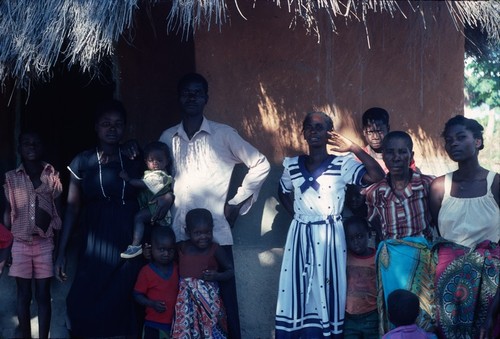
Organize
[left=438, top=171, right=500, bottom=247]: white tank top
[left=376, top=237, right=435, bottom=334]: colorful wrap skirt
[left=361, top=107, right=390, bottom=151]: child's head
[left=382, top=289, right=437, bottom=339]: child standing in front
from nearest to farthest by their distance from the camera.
Answer: [left=382, top=289, right=437, bottom=339]: child standing in front → [left=438, top=171, right=500, bottom=247]: white tank top → [left=376, top=237, right=435, bottom=334]: colorful wrap skirt → [left=361, top=107, right=390, bottom=151]: child's head

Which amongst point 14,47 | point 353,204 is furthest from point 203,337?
point 14,47

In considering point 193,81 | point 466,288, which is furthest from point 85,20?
point 466,288

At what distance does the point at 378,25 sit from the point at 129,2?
188 centimetres

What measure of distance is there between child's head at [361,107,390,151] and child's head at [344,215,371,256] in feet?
2.12

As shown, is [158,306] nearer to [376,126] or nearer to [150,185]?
[150,185]

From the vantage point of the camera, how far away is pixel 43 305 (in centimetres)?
532

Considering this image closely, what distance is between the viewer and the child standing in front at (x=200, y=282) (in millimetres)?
4906

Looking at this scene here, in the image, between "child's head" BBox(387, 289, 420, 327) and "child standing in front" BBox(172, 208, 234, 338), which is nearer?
"child's head" BBox(387, 289, 420, 327)

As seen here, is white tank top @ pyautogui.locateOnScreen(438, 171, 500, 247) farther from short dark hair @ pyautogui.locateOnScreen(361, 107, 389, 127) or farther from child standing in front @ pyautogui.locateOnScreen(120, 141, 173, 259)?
child standing in front @ pyautogui.locateOnScreen(120, 141, 173, 259)

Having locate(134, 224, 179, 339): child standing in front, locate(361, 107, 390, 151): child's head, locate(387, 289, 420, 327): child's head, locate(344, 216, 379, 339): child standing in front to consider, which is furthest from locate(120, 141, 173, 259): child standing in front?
locate(387, 289, 420, 327): child's head

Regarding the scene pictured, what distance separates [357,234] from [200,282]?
3.47 feet

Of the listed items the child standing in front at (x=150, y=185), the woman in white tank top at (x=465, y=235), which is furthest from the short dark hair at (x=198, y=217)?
the woman in white tank top at (x=465, y=235)

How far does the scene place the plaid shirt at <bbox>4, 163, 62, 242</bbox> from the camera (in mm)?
5289

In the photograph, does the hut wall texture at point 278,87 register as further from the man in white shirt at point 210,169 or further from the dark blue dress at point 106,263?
the dark blue dress at point 106,263
